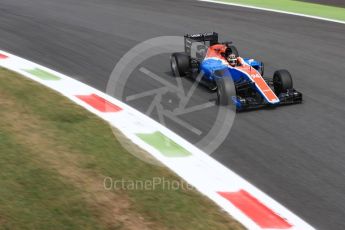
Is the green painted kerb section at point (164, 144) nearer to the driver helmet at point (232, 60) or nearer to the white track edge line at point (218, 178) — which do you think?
the white track edge line at point (218, 178)

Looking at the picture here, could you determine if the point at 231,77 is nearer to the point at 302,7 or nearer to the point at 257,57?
the point at 257,57

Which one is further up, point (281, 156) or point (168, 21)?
point (168, 21)

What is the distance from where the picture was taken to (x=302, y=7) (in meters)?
17.9

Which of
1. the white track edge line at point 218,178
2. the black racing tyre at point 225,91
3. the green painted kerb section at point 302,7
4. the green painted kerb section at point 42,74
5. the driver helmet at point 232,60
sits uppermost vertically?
the green painted kerb section at point 302,7

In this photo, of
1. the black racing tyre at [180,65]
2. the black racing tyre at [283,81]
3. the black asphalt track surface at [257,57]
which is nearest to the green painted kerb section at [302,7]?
the black asphalt track surface at [257,57]

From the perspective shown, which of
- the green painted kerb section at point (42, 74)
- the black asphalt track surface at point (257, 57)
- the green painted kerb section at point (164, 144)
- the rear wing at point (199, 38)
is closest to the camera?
the black asphalt track surface at point (257, 57)

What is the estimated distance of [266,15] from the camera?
661 inches

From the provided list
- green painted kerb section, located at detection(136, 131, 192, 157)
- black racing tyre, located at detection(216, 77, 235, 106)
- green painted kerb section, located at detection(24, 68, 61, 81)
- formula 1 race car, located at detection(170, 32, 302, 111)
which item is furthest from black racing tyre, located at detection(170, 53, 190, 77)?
green painted kerb section, located at detection(136, 131, 192, 157)

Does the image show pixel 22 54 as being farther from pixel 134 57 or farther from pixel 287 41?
pixel 287 41

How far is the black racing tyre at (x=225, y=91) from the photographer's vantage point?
873cm

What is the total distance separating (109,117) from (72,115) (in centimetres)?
54

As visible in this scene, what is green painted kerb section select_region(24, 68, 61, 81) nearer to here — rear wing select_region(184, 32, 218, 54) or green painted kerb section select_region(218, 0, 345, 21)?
rear wing select_region(184, 32, 218, 54)

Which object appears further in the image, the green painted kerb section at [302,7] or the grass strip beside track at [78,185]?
the green painted kerb section at [302,7]

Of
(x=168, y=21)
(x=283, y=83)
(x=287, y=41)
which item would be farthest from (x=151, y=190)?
(x=168, y=21)
